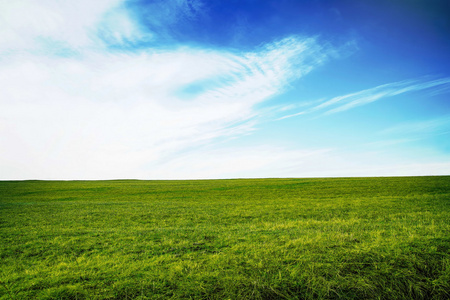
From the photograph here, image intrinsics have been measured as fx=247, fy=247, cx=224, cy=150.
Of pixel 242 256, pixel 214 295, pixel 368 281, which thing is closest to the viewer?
pixel 214 295

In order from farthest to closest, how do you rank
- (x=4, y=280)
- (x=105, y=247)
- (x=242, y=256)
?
(x=105, y=247) → (x=242, y=256) → (x=4, y=280)

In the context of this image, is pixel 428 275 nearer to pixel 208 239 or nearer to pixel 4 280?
pixel 208 239

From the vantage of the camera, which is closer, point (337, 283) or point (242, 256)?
point (337, 283)

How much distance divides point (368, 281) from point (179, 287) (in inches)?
135

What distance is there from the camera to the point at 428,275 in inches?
188

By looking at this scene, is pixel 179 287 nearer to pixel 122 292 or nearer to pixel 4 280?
pixel 122 292

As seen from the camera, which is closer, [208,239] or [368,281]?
[368,281]

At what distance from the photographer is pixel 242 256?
18.8 ft

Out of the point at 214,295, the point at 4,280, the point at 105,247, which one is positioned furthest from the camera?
the point at 105,247

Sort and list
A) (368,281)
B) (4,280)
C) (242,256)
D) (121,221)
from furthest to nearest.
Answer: (121,221) < (242,256) < (4,280) < (368,281)

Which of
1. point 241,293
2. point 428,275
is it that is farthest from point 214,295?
point 428,275

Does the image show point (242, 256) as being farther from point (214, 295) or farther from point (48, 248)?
point (48, 248)

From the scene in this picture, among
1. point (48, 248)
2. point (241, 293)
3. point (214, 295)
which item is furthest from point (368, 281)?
point (48, 248)

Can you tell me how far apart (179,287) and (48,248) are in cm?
537
